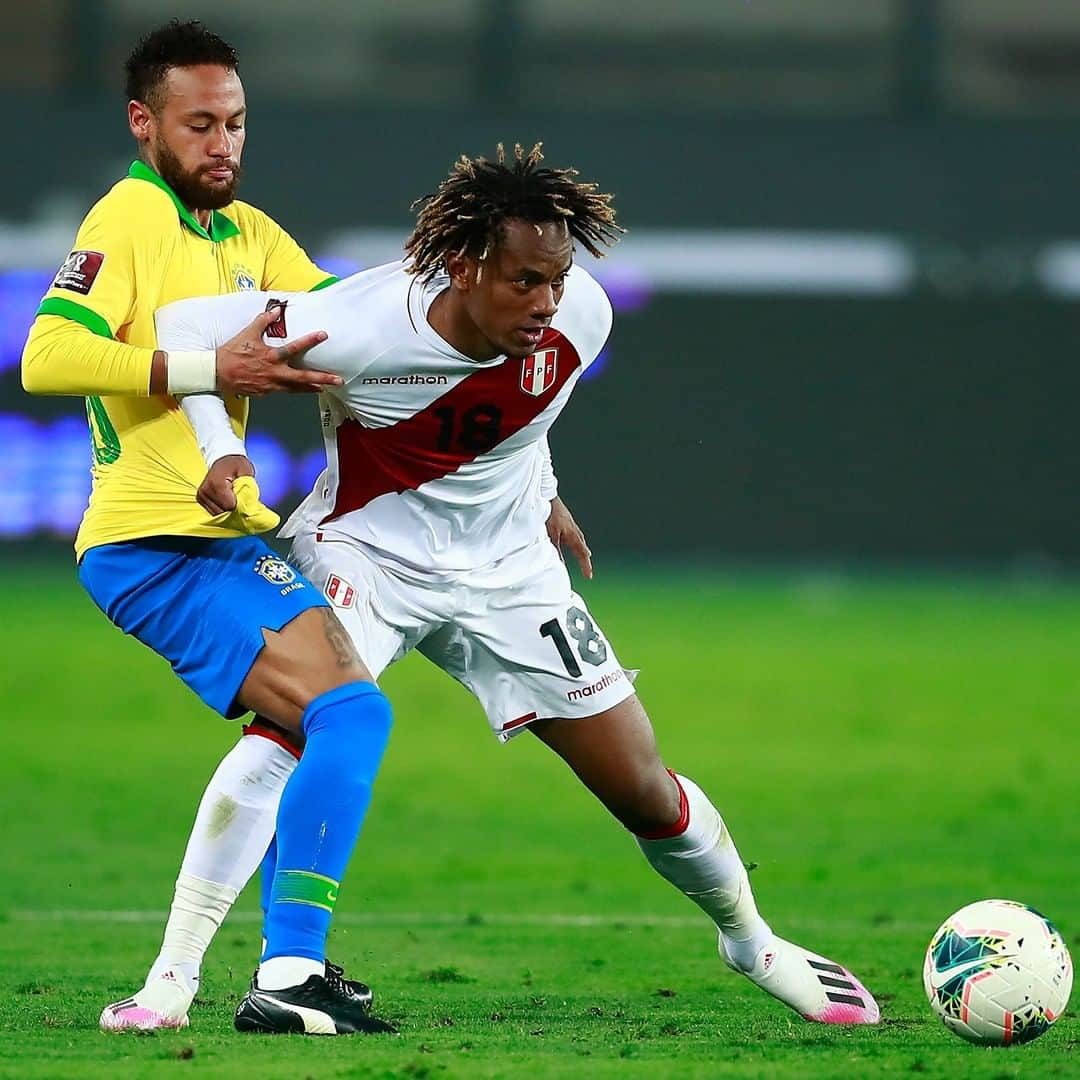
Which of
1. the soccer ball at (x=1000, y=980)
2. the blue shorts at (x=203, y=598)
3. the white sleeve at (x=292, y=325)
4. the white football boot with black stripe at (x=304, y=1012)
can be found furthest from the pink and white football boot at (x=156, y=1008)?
the soccer ball at (x=1000, y=980)

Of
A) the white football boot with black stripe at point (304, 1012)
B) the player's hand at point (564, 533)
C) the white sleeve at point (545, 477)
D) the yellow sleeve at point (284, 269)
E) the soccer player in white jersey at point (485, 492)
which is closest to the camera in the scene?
the white football boot with black stripe at point (304, 1012)

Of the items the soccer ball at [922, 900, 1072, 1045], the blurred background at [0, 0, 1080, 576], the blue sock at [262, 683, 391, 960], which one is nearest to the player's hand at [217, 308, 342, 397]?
the blue sock at [262, 683, 391, 960]

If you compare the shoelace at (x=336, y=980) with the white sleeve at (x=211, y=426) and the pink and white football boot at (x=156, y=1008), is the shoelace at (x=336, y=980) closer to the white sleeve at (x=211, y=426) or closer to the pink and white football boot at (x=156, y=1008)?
the pink and white football boot at (x=156, y=1008)

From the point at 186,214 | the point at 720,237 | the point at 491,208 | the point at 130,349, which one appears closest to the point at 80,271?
the point at 130,349

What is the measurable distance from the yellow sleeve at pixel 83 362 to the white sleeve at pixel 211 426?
0.14 metres

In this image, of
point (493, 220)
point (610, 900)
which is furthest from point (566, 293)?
point (610, 900)

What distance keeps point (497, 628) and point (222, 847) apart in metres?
0.93

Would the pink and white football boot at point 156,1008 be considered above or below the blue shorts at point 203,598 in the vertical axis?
below

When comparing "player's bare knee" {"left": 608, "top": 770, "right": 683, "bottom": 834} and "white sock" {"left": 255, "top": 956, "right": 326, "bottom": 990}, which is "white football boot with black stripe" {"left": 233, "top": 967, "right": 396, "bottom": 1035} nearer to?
"white sock" {"left": 255, "top": 956, "right": 326, "bottom": 990}

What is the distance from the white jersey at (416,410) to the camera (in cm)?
517

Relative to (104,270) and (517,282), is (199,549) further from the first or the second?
(517,282)

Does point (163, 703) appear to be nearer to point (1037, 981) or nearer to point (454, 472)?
point (454, 472)

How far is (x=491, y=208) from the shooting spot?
5023mm

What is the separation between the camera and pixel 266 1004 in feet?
15.8
